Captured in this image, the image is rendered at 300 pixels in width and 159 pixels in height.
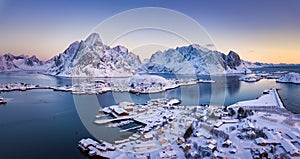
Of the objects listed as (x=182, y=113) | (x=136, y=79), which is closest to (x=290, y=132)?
(x=182, y=113)


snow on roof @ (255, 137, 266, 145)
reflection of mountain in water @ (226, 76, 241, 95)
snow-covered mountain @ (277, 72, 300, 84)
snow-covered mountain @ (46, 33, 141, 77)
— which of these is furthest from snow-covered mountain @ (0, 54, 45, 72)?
snow on roof @ (255, 137, 266, 145)

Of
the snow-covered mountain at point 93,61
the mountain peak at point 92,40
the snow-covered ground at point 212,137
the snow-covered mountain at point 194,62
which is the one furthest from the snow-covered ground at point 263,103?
the mountain peak at point 92,40

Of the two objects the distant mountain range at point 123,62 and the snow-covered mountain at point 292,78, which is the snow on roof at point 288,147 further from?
the distant mountain range at point 123,62

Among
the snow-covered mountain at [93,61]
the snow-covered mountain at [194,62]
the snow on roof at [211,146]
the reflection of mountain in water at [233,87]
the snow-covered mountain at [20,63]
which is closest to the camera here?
the snow on roof at [211,146]

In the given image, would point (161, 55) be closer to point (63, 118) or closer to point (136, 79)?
point (136, 79)

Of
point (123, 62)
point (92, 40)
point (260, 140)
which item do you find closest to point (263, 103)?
point (260, 140)

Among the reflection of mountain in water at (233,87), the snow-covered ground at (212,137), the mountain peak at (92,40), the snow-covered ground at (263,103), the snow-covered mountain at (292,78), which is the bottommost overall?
the snow-covered ground at (212,137)

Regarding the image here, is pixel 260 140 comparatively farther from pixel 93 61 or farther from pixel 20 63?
pixel 20 63
